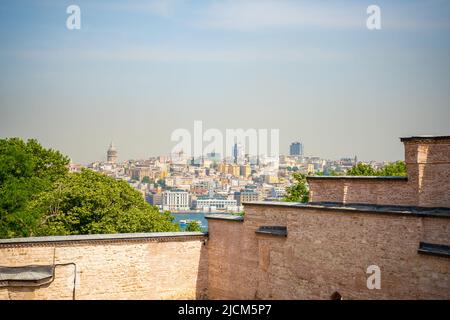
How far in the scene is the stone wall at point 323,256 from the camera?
1085 cm

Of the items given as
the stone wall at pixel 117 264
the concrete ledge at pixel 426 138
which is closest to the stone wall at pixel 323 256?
the stone wall at pixel 117 264

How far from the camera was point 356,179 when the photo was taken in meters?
13.5

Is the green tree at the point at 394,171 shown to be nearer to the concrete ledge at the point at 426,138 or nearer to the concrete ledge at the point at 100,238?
the concrete ledge at the point at 100,238

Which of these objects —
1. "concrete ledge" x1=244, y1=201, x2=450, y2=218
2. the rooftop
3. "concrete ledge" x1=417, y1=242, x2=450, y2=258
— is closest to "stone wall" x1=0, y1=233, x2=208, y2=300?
"concrete ledge" x1=244, y1=201, x2=450, y2=218

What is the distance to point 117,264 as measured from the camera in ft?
48.8

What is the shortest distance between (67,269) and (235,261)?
524cm

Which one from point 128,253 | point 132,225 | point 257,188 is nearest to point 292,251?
point 128,253

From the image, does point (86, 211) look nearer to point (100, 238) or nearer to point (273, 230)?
point (100, 238)

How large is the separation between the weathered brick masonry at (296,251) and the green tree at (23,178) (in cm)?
1211

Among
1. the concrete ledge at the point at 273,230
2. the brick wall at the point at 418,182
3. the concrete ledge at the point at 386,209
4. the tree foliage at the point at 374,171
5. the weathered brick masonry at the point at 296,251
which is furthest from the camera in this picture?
the tree foliage at the point at 374,171

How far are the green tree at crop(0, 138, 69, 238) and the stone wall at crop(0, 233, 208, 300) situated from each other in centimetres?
1199

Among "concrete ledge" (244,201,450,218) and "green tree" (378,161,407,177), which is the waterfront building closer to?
"green tree" (378,161,407,177)

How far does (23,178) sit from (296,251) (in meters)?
21.6
